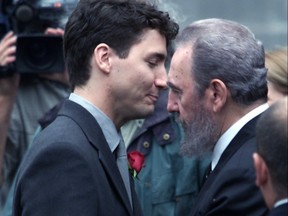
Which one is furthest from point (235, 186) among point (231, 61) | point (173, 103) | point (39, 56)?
point (39, 56)

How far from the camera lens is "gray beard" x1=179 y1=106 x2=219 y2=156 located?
356cm

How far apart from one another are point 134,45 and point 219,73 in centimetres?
37

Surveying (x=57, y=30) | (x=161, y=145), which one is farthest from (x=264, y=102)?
(x=57, y=30)

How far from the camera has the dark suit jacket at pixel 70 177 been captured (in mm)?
3055

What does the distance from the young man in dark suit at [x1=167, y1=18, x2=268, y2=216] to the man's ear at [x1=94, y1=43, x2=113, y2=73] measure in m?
0.44

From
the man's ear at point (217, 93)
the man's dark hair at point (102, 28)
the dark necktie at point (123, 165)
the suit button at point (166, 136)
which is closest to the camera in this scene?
the man's dark hair at point (102, 28)

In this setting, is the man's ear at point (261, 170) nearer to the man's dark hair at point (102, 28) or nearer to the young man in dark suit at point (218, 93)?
the young man in dark suit at point (218, 93)

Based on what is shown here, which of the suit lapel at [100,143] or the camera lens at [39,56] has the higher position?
the suit lapel at [100,143]

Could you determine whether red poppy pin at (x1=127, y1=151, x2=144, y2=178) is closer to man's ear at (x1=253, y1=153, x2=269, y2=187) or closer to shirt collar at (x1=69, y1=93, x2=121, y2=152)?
shirt collar at (x1=69, y1=93, x2=121, y2=152)

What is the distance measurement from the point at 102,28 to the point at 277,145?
989mm

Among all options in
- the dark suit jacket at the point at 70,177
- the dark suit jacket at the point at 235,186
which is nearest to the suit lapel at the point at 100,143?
the dark suit jacket at the point at 70,177

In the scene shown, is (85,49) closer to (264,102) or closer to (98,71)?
(98,71)

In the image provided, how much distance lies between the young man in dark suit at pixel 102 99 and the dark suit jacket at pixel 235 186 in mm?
271

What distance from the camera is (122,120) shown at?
3.36 m
